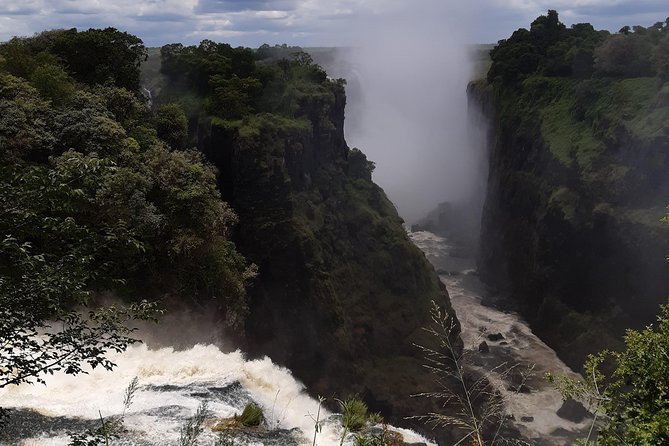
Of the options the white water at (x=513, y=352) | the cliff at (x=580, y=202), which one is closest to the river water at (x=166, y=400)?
the white water at (x=513, y=352)

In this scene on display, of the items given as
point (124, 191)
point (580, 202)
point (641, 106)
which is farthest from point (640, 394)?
point (641, 106)

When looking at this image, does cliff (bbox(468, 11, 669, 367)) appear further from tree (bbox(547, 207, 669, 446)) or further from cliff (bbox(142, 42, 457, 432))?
tree (bbox(547, 207, 669, 446))

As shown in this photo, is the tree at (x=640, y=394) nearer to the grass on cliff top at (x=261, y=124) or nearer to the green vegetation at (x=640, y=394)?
the green vegetation at (x=640, y=394)

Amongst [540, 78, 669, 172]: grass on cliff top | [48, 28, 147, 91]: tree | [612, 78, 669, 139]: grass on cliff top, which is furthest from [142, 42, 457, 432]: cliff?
[612, 78, 669, 139]: grass on cliff top

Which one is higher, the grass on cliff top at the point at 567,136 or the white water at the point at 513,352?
the grass on cliff top at the point at 567,136

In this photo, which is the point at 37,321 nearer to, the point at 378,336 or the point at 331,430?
the point at 331,430

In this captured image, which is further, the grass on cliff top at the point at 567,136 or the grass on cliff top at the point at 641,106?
the grass on cliff top at the point at 567,136

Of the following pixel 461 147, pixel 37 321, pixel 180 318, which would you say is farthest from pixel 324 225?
pixel 461 147
